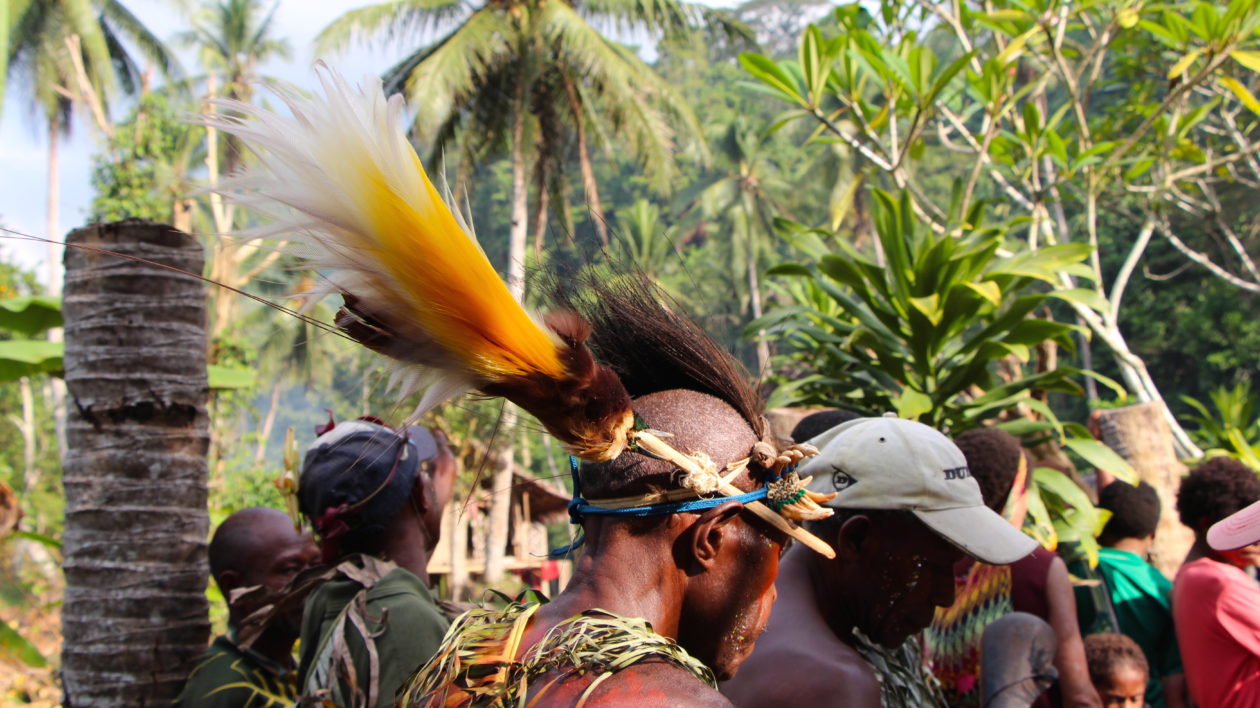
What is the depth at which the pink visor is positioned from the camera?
2.53 meters

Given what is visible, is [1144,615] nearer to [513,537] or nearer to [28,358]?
[28,358]

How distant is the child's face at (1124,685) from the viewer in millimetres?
3570

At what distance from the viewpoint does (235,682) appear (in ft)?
10.3

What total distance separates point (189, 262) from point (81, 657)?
4.34 ft

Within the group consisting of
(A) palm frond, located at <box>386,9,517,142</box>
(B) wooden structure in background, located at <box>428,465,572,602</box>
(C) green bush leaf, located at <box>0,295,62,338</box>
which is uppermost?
(A) palm frond, located at <box>386,9,517,142</box>

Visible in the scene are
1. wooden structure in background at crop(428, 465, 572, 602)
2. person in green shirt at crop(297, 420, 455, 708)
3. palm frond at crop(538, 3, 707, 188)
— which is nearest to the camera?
person in green shirt at crop(297, 420, 455, 708)

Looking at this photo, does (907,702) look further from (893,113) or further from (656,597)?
(893,113)

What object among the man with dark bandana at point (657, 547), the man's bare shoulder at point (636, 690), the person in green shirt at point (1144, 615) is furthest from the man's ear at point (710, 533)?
the person in green shirt at point (1144, 615)

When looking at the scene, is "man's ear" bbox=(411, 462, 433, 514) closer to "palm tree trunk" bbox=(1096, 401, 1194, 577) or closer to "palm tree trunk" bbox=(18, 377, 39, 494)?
"palm tree trunk" bbox=(1096, 401, 1194, 577)

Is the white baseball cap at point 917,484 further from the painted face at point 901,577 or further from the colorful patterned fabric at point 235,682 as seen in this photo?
the colorful patterned fabric at point 235,682

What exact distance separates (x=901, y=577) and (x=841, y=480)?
0.28 m

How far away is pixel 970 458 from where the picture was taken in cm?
370

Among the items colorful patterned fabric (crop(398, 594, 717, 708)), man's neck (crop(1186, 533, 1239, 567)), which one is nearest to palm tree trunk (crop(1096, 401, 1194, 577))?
man's neck (crop(1186, 533, 1239, 567))

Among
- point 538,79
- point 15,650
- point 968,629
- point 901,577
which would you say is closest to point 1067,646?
point 968,629
